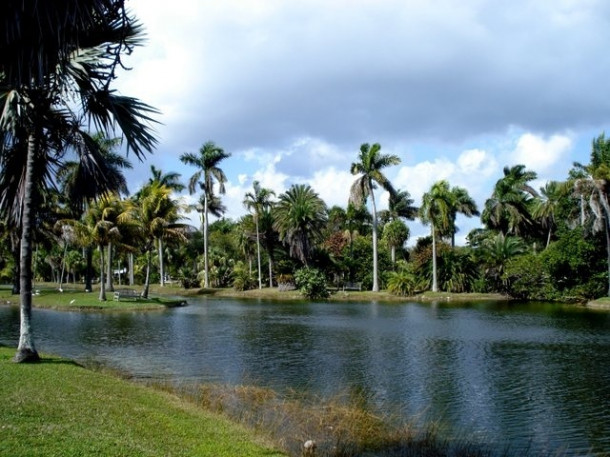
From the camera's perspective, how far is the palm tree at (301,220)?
6712 cm

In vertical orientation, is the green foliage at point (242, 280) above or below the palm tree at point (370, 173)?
below

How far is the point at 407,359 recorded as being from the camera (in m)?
21.0

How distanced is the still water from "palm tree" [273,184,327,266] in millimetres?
30525

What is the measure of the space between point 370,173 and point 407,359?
44146 mm

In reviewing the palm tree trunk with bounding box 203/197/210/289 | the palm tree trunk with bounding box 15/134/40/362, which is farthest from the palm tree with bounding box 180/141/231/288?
the palm tree trunk with bounding box 15/134/40/362

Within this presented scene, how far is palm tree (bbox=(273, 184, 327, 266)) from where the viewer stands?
2643 inches

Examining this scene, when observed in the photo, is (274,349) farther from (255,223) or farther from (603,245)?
(255,223)

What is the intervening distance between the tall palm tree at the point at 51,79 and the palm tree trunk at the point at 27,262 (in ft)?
0.07

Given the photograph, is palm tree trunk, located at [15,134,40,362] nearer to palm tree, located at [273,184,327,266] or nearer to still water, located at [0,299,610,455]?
still water, located at [0,299,610,455]

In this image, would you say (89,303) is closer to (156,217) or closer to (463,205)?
(156,217)

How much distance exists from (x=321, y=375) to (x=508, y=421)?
20.4 feet

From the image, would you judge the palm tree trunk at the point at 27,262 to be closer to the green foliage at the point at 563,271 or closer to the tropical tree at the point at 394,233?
the green foliage at the point at 563,271

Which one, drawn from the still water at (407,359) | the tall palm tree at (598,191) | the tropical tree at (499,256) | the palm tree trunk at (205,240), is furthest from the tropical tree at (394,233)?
the still water at (407,359)

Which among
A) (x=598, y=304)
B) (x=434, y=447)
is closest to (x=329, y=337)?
(x=434, y=447)
